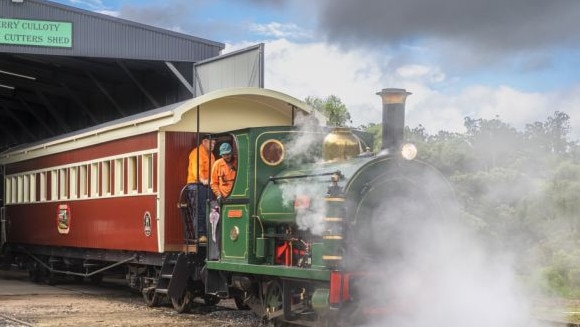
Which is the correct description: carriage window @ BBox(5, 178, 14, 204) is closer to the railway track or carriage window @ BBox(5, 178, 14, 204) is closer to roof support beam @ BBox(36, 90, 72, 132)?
roof support beam @ BBox(36, 90, 72, 132)

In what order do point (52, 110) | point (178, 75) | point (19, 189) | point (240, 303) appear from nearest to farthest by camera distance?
point (240, 303)
point (178, 75)
point (19, 189)
point (52, 110)

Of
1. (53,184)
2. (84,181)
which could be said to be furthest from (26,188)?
(84,181)

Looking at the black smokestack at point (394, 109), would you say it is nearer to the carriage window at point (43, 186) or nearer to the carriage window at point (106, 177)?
the carriage window at point (106, 177)

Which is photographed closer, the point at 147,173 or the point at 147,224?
the point at 147,224

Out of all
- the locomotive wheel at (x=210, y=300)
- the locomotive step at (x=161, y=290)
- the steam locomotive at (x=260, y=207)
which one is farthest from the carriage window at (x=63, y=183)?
the locomotive wheel at (x=210, y=300)

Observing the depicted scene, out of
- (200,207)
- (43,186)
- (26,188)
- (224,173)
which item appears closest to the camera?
(224,173)

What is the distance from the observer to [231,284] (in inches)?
415

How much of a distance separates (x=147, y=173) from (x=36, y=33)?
820cm

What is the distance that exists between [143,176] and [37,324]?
2832mm

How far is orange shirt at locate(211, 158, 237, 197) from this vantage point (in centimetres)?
1012

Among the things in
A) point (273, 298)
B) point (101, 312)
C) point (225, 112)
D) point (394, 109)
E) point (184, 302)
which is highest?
point (225, 112)

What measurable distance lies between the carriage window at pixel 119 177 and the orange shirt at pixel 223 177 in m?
3.32

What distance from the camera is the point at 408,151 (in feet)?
28.2

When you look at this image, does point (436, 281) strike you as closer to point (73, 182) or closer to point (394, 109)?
point (394, 109)
